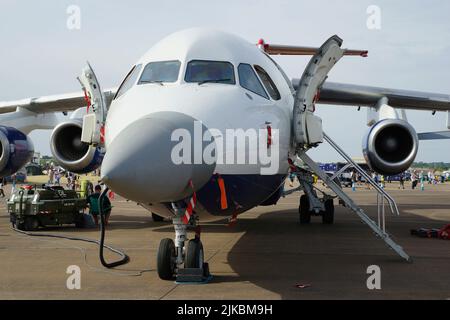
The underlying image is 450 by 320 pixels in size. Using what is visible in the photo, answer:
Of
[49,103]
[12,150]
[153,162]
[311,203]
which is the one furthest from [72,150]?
[153,162]

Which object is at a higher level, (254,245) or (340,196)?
(340,196)

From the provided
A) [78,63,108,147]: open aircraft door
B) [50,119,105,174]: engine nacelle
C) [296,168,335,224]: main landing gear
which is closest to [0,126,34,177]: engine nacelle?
[50,119,105,174]: engine nacelle

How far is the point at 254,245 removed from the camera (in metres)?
10.4

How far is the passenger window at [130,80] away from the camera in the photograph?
704 centimetres

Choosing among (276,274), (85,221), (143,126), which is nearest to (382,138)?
(276,274)

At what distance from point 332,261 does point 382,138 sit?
3532 mm

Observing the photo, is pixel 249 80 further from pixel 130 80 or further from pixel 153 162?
pixel 153 162

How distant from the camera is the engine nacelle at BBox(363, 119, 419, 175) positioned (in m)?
10.6

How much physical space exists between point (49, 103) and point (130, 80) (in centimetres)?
825

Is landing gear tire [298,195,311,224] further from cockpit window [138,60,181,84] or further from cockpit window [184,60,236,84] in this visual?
cockpit window [138,60,181,84]

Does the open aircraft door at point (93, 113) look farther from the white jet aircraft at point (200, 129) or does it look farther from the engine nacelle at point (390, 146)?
the engine nacelle at point (390, 146)

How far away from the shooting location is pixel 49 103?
47.9 feet

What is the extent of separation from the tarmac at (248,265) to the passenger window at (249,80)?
2.53 meters
